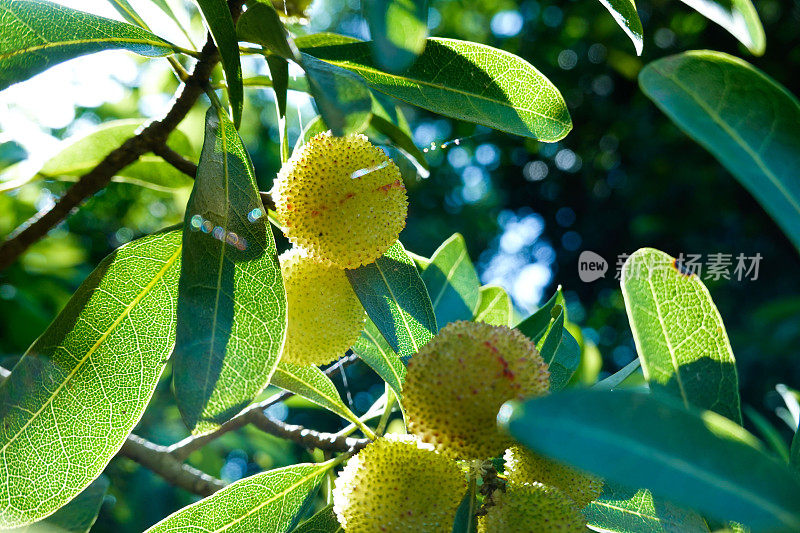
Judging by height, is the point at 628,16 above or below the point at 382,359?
above

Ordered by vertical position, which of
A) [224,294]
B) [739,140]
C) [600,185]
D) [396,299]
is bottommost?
[600,185]

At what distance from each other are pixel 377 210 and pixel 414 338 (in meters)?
0.20

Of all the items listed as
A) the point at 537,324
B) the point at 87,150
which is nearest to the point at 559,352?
the point at 537,324

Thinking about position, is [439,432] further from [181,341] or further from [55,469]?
[55,469]

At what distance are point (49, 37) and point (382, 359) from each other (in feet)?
1.66

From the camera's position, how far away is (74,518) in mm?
935

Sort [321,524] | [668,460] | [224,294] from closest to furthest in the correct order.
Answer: [668,460]
[224,294]
[321,524]

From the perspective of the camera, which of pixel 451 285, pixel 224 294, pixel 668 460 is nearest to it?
pixel 668 460

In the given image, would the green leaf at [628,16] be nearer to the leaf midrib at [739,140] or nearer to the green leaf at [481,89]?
the green leaf at [481,89]

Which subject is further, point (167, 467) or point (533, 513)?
point (167, 467)

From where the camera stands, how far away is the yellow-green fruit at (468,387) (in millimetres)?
610

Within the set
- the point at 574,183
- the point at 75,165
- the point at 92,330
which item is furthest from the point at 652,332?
the point at 574,183

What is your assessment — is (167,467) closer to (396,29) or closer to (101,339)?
(101,339)

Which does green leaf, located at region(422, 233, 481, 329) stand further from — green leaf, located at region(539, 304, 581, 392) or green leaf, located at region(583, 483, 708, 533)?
green leaf, located at region(583, 483, 708, 533)
